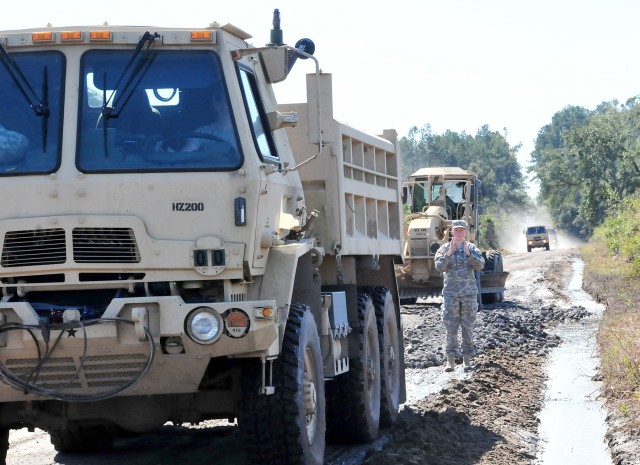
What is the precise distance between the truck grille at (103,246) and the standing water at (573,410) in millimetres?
4142

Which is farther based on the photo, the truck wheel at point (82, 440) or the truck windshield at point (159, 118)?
the truck wheel at point (82, 440)

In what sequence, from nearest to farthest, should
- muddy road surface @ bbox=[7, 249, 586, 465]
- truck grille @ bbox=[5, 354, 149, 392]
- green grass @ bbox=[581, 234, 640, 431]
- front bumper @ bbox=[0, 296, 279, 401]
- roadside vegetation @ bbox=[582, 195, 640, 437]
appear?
1. front bumper @ bbox=[0, 296, 279, 401]
2. truck grille @ bbox=[5, 354, 149, 392]
3. muddy road surface @ bbox=[7, 249, 586, 465]
4. roadside vegetation @ bbox=[582, 195, 640, 437]
5. green grass @ bbox=[581, 234, 640, 431]

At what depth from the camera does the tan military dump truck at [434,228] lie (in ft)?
86.3

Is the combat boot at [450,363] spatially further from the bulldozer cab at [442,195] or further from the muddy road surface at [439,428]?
the bulldozer cab at [442,195]

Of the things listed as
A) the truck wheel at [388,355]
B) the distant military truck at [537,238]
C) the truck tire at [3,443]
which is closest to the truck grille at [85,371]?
the truck tire at [3,443]

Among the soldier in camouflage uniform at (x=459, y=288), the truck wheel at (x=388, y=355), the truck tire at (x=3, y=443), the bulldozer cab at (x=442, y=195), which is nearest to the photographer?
the truck tire at (x=3, y=443)

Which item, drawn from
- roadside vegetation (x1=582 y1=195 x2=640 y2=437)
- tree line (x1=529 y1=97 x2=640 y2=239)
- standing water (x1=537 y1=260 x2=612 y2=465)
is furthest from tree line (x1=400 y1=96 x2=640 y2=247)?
standing water (x1=537 y1=260 x2=612 y2=465)

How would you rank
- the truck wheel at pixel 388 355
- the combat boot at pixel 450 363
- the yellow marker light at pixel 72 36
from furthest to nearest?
the combat boot at pixel 450 363, the truck wheel at pixel 388 355, the yellow marker light at pixel 72 36

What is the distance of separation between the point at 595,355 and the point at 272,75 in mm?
9764

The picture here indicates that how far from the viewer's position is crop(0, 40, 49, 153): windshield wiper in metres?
7.50

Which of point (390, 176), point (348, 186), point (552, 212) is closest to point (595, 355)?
point (390, 176)

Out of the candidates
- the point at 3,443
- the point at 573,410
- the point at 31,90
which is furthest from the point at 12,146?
the point at 573,410

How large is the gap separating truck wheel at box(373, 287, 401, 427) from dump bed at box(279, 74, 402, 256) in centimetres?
46

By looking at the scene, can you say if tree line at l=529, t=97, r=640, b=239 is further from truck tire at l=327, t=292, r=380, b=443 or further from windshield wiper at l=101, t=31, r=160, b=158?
windshield wiper at l=101, t=31, r=160, b=158
